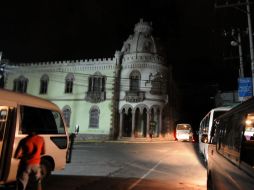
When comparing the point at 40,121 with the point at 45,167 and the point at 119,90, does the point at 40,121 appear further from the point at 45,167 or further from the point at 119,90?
the point at 119,90

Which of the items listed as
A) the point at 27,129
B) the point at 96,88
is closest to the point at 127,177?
the point at 27,129

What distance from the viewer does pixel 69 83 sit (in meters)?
41.1

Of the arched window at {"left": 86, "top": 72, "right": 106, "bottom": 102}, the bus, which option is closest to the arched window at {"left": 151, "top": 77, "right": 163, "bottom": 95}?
the arched window at {"left": 86, "top": 72, "right": 106, "bottom": 102}

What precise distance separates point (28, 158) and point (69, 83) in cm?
3533

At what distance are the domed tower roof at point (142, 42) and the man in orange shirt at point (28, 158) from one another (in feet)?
106

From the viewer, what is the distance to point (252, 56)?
18.0m

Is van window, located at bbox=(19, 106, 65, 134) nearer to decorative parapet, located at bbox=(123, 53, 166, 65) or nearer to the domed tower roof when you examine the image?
decorative parapet, located at bbox=(123, 53, 166, 65)

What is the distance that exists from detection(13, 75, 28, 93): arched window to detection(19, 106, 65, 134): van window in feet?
120

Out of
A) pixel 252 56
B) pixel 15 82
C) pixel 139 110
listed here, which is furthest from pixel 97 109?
pixel 252 56

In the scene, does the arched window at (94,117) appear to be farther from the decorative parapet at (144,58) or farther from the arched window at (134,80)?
the decorative parapet at (144,58)

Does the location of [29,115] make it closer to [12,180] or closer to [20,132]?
[20,132]

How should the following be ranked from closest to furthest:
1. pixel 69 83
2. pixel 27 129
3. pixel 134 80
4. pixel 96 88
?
1. pixel 27 129
2. pixel 134 80
3. pixel 96 88
4. pixel 69 83

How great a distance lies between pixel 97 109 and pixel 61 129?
1174 inches

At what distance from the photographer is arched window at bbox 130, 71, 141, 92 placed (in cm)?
3796
